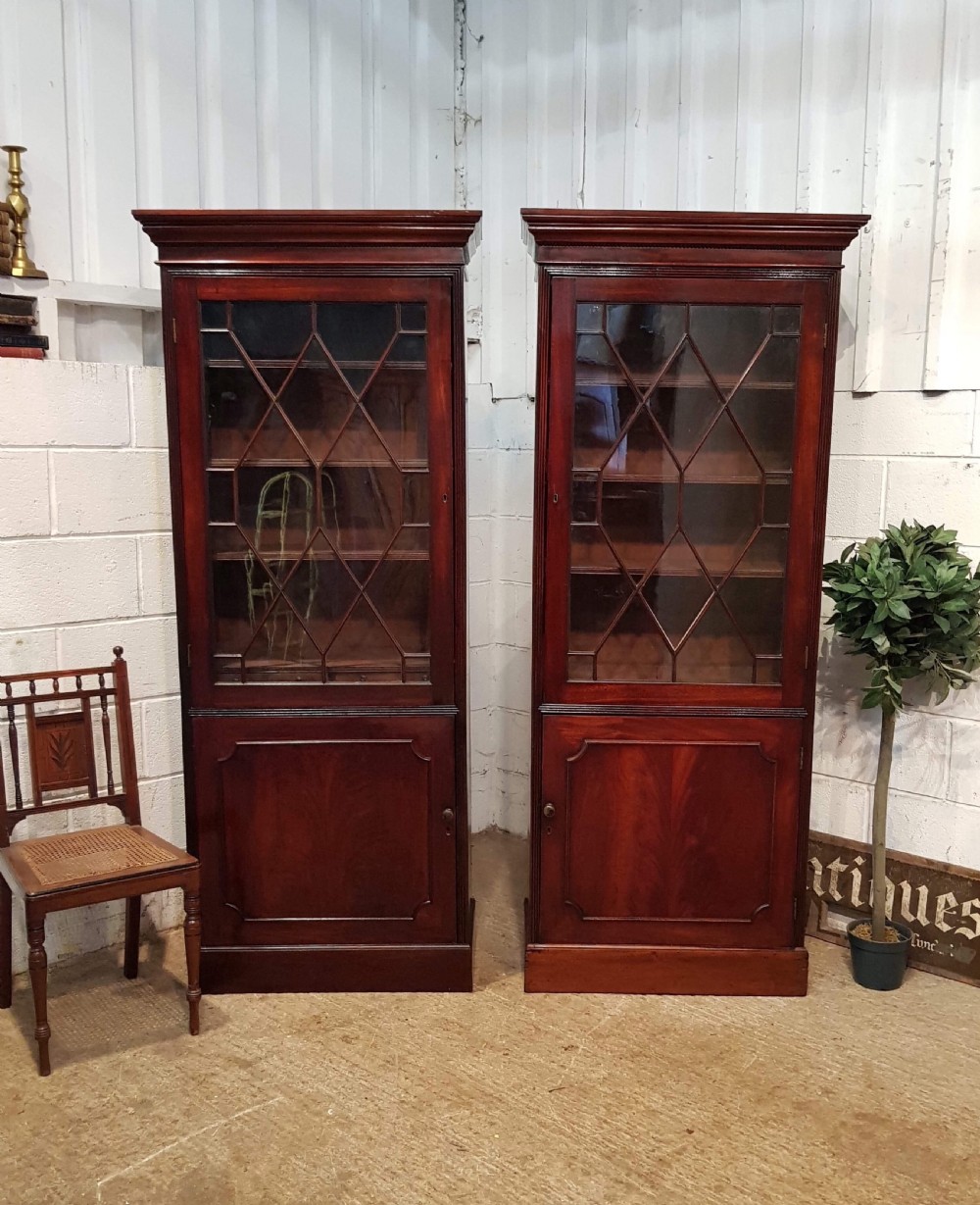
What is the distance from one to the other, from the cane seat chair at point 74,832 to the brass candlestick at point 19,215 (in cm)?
103

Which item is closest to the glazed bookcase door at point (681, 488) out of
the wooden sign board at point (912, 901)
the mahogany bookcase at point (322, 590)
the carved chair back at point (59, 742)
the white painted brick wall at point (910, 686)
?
the mahogany bookcase at point (322, 590)

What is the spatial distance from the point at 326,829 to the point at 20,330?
1.56 metres

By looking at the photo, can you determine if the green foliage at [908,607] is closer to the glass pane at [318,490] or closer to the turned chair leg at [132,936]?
the glass pane at [318,490]

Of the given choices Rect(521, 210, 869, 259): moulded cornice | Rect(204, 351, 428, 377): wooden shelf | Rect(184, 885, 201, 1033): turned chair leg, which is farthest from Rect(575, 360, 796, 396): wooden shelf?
Rect(184, 885, 201, 1033): turned chair leg

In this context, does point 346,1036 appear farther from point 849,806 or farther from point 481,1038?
point 849,806

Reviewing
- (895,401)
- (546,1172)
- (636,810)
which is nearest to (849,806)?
(636,810)

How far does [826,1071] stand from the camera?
235 cm

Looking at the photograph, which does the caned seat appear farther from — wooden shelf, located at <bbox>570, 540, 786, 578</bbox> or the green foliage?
the green foliage

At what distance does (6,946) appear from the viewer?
2.53m

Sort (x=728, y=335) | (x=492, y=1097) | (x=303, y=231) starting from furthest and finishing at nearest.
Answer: (x=728, y=335)
(x=303, y=231)
(x=492, y=1097)

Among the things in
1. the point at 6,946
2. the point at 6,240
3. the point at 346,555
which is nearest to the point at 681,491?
the point at 346,555

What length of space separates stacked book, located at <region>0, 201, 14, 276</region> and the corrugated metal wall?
100 mm

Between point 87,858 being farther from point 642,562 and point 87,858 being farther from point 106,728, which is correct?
point 642,562

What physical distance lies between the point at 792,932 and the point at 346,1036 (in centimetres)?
122
